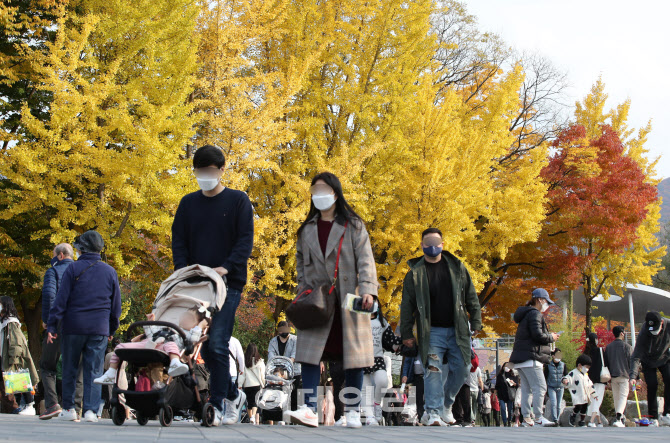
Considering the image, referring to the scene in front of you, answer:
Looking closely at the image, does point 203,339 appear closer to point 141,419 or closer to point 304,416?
point 141,419

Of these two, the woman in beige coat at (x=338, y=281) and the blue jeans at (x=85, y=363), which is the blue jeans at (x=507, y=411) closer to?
the blue jeans at (x=85, y=363)

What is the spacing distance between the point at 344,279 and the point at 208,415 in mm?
1483

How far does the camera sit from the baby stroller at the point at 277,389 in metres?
10.6

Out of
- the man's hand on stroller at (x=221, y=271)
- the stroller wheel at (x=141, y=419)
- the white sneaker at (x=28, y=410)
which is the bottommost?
the white sneaker at (x=28, y=410)

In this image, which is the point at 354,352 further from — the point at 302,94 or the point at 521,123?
the point at 521,123

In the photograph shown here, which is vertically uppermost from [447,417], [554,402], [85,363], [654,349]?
[654,349]

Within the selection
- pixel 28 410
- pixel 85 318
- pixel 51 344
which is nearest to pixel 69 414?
pixel 85 318

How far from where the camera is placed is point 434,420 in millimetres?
7664

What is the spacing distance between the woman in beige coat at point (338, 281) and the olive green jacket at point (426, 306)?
1.69m

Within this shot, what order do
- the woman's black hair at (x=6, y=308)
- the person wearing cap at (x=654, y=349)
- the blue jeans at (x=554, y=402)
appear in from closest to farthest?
the woman's black hair at (x=6, y=308) < the person wearing cap at (x=654, y=349) < the blue jeans at (x=554, y=402)

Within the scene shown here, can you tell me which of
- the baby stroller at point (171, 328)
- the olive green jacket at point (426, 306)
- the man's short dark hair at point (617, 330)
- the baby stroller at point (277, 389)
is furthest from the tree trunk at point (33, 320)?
the man's short dark hair at point (617, 330)

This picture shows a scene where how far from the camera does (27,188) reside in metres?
13.0

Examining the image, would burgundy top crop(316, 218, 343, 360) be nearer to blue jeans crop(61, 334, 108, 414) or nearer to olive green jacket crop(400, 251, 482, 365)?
olive green jacket crop(400, 251, 482, 365)

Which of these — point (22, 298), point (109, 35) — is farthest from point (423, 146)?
point (22, 298)
